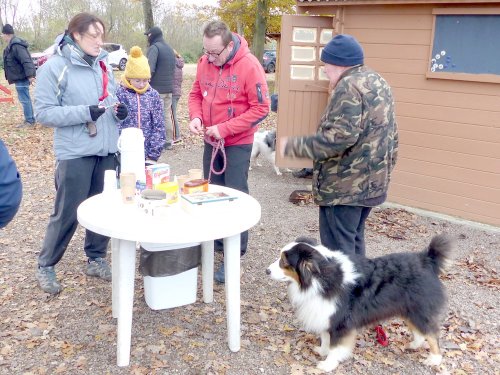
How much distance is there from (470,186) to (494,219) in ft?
1.48

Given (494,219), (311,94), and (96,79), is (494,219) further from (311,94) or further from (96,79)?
(96,79)

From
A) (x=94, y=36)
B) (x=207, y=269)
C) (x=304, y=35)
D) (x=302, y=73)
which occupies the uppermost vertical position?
(x=304, y=35)

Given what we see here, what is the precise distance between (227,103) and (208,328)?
1686 millimetres

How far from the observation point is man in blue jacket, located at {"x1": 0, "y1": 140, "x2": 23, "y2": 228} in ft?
5.80

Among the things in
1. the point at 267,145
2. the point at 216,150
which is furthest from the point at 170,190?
the point at 267,145

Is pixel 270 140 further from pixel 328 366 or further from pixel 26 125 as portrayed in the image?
pixel 26 125

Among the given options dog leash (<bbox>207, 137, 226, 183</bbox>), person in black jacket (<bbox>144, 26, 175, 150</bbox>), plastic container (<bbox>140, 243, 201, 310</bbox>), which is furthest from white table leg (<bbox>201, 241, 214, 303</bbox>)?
person in black jacket (<bbox>144, 26, 175, 150</bbox>)

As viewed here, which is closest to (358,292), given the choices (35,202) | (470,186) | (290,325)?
(290,325)

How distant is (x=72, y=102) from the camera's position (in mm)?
3287

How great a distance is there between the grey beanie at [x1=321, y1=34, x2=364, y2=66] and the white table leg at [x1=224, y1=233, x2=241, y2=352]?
1232 mm

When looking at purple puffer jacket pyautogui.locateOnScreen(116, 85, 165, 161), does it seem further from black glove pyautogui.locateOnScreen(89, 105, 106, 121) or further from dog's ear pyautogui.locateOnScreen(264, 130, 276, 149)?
dog's ear pyautogui.locateOnScreen(264, 130, 276, 149)

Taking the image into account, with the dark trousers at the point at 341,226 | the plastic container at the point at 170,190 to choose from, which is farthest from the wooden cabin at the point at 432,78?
the plastic container at the point at 170,190

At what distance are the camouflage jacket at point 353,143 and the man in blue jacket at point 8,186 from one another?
5.31 feet

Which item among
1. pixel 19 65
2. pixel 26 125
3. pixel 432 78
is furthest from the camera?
pixel 26 125
